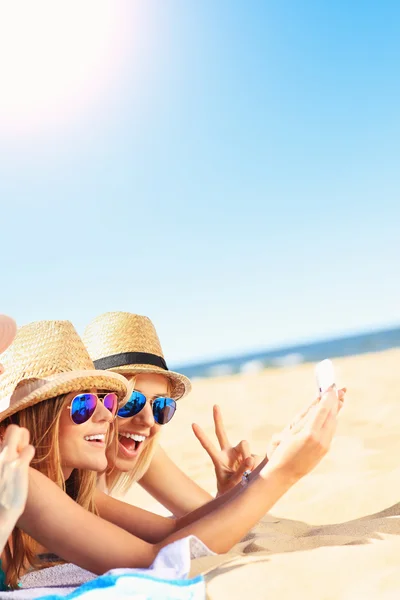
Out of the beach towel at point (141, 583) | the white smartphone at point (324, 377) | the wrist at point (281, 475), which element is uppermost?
the white smartphone at point (324, 377)

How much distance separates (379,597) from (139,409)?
1.71m

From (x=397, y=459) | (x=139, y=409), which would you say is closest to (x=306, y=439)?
(x=139, y=409)

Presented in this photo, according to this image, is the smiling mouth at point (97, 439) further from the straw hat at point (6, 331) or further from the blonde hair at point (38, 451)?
the straw hat at point (6, 331)

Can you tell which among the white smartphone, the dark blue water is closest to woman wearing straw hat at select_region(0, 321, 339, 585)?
the white smartphone

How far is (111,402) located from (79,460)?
32cm

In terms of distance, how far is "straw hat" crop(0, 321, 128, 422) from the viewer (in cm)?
263

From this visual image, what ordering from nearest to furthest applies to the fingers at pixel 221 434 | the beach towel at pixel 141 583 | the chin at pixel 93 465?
the beach towel at pixel 141 583 → the chin at pixel 93 465 → the fingers at pixel 221 434

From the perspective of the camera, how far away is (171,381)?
394 cm

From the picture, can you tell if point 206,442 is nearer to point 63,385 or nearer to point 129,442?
point 129,442

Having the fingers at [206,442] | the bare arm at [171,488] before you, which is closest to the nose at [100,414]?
the fingers at [206,442]

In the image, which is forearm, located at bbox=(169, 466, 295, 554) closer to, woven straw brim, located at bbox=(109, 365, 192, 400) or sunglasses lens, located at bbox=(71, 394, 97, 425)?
sunglasses lens, located at bbox=(71, 394, 97, 425)

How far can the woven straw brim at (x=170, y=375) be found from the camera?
3537 millimetres

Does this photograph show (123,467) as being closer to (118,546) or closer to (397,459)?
(118,546)

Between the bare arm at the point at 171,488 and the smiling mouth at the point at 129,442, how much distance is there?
0.53 metres
